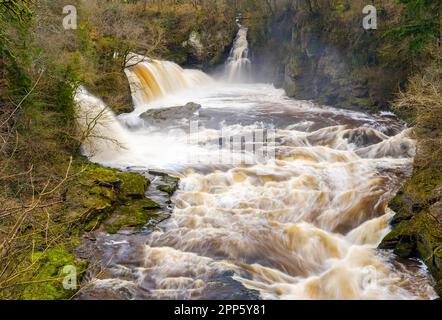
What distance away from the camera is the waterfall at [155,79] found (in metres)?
22.7

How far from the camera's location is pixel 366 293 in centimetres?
788

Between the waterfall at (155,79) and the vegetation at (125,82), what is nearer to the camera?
the vegetation at (125,82)

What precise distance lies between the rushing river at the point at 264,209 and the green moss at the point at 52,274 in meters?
0.41

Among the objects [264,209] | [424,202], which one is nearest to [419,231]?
[424,202]

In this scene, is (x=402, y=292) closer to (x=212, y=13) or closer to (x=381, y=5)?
(x=381, y=5)

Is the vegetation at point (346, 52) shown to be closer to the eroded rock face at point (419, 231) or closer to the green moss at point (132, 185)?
the eroded rock face at point (419, 231)

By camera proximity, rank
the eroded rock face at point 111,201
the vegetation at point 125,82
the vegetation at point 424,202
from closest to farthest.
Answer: the vegetation at point 125,82 < the vegetation at point 424,202 < the eroded rock face at point 111,201

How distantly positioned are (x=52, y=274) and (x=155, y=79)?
18606mm

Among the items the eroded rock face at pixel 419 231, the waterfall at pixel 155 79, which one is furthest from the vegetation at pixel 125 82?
the waterfall at pixel 155 79

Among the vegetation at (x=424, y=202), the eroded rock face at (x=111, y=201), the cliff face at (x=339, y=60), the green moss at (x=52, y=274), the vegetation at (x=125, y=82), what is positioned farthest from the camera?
the cliff face at (x=339, y=60)

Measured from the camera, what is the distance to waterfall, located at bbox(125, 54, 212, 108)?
22.7 meters

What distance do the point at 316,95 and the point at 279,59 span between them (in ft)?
23.1
